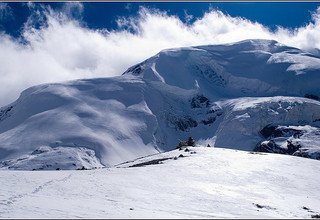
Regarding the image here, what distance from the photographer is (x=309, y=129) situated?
179 metres

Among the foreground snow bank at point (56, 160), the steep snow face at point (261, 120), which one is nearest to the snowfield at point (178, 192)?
the foreground snow bank at point (56, 160)

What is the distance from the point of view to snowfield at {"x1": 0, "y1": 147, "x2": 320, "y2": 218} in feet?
82.9

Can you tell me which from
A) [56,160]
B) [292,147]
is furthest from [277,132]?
[56,160]

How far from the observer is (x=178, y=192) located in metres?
33.9

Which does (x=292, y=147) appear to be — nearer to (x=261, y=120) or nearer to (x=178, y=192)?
(x=261, y=120)

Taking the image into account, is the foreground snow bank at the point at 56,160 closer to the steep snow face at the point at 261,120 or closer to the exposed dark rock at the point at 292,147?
the exposed dark rock at the point at 292,147

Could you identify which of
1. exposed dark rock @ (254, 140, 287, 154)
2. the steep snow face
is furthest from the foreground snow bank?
the steep snow face

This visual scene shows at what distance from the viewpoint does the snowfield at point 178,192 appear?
82.9 feet

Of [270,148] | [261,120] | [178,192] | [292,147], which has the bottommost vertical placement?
[178,192]

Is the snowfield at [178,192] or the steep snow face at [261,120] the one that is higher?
the steep snow face at [261,120]

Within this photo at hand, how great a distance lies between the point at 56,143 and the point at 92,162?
2083cm

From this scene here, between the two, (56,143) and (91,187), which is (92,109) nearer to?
(56,143)

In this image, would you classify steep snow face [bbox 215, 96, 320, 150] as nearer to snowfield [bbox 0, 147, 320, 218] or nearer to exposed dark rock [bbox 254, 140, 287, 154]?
exposed dark rock [bbox 254, 140, 287, 154]

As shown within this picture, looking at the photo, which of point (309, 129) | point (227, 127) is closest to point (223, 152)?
point (309, 129)
